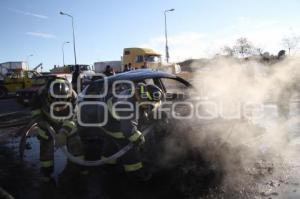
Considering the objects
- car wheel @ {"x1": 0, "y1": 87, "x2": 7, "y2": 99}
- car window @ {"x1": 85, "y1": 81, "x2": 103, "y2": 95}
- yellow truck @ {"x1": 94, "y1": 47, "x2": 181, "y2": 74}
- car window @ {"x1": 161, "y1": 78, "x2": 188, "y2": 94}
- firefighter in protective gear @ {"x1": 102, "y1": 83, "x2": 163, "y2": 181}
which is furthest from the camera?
car wheel @ {"x1": 0, "y1": 87, "x2": 7, "y2": 99}

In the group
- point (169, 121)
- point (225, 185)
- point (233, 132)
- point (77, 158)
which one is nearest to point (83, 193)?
point (77, 158)

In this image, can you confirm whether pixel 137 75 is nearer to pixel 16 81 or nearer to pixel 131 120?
pixel 131 120

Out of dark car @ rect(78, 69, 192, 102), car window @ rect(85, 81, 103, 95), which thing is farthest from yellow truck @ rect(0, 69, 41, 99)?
car window @ rect(85, 81, 103, 95)

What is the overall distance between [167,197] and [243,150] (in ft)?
6.86

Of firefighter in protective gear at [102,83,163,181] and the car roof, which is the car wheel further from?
firefighter in protective gear at [102,83,163,181]

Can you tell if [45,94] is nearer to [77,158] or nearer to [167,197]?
[77,158]

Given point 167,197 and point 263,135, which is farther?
point 263,135

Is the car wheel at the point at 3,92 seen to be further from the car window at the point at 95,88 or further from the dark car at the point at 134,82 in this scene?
the car window at the point at 95,88

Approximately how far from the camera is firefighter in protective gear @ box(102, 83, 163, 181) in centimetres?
550

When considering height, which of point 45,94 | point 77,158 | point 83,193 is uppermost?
point 45,94

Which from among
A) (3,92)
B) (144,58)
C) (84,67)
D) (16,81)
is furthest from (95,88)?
(84,67)

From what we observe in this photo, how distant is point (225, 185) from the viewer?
17.9 ft

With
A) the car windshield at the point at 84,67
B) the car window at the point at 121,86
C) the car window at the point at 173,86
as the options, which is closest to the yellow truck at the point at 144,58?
the car windshield at the point at 84,67

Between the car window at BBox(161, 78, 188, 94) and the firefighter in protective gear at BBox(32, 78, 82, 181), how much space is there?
176 centimetres
